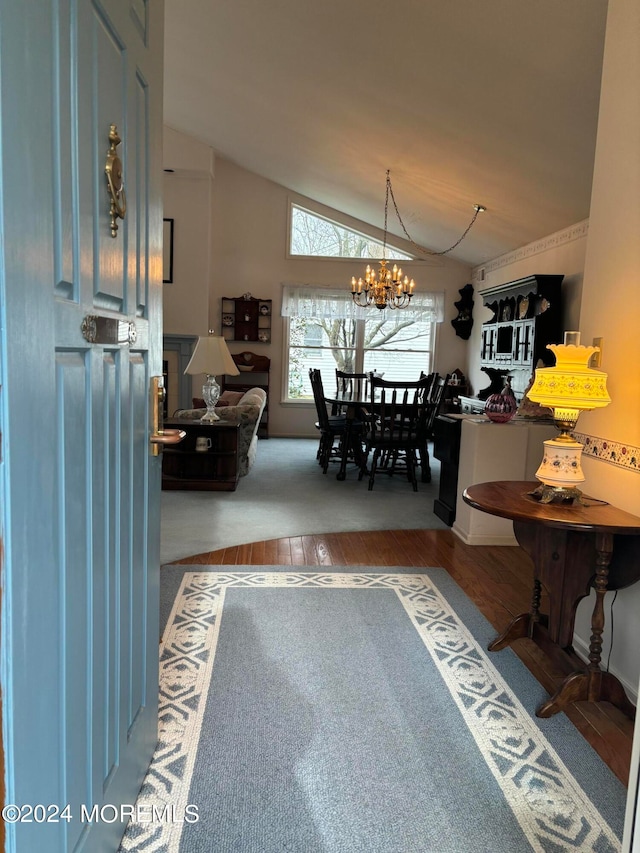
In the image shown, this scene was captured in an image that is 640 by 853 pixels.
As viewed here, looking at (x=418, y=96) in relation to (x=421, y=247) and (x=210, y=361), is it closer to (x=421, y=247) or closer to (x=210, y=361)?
(x=210, y=361)

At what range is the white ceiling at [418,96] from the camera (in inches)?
131

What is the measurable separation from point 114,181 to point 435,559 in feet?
9.71

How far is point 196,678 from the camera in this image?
2.18m

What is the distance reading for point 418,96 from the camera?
14.0 ft

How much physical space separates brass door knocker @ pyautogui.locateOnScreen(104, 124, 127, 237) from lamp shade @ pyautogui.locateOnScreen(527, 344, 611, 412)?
5.08 feet

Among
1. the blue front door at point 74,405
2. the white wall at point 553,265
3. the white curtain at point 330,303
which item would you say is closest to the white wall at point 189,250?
the white curtain at point 330,303

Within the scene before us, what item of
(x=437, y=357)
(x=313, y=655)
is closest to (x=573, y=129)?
(x=313, y=655)

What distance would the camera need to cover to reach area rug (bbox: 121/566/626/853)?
150 centimetres

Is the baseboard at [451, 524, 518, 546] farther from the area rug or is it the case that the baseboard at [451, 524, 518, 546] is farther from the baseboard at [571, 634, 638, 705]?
the baseboard at [571, 634, 638, 705]

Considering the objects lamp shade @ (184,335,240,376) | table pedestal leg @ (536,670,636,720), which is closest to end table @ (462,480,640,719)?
table pedestal leg @ (536,670,636,720)

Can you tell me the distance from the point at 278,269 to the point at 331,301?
89 centimetres

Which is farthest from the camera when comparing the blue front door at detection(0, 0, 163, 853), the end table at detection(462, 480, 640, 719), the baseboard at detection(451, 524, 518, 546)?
the baseboard at detection(451, 524, 518, 546)

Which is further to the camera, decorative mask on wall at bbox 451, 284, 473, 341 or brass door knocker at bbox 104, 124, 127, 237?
decorative mask on wall at bbox 451, 284, 473, 341

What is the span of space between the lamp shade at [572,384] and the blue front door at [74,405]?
1376mm
